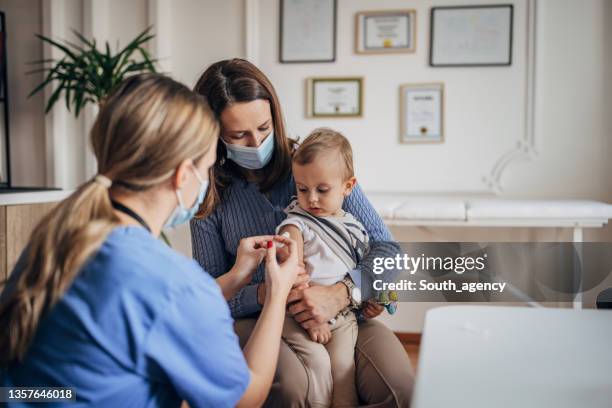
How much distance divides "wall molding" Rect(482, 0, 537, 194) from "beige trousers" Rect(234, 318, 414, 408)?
74.5 inches

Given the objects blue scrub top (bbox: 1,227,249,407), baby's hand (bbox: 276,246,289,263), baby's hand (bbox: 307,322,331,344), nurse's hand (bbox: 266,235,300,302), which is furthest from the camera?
baby's hand (bbox: 307,322,331,344)

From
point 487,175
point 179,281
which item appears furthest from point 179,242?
point 179,281

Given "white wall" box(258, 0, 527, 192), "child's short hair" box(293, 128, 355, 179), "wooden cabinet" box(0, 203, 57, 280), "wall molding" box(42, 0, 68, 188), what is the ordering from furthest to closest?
"wall molding" box(42, 0, 68, 188), "white wall" box(258, 0, 527, 192), "wooden cabinet" box(0, 203, 57, 280), "child's short hair" box(293, 128, 355, 179)

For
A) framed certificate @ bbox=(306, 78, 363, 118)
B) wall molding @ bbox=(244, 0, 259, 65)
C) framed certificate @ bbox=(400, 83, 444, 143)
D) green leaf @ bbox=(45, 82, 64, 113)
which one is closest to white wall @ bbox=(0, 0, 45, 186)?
green leaf @ bbox=(45, 82, 64, 113)

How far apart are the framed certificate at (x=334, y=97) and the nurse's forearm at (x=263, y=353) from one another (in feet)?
7.41

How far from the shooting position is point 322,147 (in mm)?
1411

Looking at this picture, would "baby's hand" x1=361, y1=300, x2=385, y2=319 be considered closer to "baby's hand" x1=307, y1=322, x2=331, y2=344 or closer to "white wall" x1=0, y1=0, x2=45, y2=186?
"baby's hand" x1=307, y1=322, x2=331, y2=344

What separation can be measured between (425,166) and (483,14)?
2.73 feet

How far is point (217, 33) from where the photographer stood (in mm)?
3268

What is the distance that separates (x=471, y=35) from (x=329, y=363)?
7.51 feet

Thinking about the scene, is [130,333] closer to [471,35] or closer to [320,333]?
[320,333]

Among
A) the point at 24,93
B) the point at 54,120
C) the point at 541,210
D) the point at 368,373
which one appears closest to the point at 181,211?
the point at 368,373

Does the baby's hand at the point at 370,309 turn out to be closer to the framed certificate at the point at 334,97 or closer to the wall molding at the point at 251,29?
the framed certificate at the point at 334,97

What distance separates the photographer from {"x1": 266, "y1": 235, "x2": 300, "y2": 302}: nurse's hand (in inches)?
41.8
